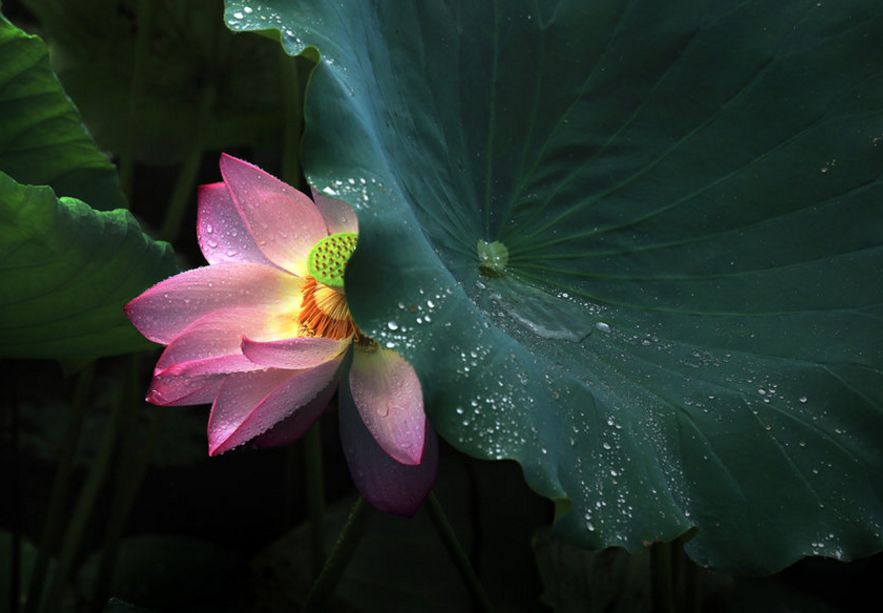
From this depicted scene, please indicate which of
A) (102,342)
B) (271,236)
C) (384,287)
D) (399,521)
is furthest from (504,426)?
(399,521)

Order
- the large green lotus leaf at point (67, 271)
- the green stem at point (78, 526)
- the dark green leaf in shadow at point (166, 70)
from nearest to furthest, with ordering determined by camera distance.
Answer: the large green lotus leaf at point (67, 271), the green stem at point (78, 526), the dark green leaf in shadow at point (166, 70)

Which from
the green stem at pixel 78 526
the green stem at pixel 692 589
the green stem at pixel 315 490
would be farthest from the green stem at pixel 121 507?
the green stem at pixel 692 589

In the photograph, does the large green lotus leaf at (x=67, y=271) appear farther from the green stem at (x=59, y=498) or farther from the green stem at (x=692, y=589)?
the green stem at (x=692, y=589)

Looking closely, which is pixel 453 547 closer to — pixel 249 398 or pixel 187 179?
pixel 249 398

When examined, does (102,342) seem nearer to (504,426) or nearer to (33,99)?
(33,99)

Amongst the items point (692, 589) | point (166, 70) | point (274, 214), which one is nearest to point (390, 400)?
point (274, 214)

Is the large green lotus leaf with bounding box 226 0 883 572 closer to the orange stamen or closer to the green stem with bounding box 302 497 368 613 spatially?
the orange stamen
